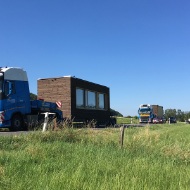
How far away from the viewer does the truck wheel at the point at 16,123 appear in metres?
21.0

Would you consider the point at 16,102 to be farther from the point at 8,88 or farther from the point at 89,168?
the point at 89,168

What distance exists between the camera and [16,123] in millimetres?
21188

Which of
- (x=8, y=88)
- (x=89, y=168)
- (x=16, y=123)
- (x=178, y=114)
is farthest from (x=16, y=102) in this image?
(x=178, y=114)

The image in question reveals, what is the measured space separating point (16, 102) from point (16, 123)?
3.94 feet

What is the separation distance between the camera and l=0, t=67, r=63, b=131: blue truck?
2042 cm

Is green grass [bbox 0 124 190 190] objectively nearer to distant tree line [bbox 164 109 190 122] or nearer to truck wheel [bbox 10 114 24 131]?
truck wheel [bbox 10 114 24 131]

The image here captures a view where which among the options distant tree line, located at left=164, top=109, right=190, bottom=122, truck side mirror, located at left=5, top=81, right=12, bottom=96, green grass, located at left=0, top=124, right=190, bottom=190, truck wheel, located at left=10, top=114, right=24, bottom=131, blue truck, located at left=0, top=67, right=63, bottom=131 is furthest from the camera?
distant tree line, located at left=164, top=109, right=190, bottom=122

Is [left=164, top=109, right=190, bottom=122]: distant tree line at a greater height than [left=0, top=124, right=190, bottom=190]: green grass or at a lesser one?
greater

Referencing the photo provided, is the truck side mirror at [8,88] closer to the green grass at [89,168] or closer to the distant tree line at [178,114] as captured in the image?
the green grass at [89,168]

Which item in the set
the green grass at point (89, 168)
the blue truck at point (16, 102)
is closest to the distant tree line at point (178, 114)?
the blue truck at point (16, 102)

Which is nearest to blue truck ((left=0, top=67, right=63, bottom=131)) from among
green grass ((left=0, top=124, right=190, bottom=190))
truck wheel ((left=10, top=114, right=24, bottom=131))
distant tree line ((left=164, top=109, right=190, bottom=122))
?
truck wheel ((left=10, top=114, right=24, bottom=131))

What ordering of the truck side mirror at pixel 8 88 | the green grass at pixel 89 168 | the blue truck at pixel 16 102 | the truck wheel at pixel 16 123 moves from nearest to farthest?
the green grass at pixel 89 168, the blue truck at pixel 16 102, the truck side mirror at pixel 8 88, the truck wheel at pixel 16 123

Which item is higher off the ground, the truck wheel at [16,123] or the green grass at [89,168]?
the truck wheel at [16,123]

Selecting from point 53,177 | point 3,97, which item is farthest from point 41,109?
point 53,177
